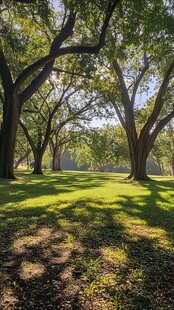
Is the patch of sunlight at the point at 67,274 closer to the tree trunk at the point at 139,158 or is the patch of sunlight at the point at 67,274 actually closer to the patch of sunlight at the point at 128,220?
the patch of sunlight at the point at 128,220

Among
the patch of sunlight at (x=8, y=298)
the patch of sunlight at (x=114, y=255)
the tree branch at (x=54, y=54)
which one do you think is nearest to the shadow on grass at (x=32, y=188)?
the patch of sunlight at (x=114, y=255)

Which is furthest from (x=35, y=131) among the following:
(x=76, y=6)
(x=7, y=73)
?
(x=76, y=6)

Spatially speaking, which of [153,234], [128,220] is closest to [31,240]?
[153,234]

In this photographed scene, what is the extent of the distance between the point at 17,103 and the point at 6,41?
140 inches

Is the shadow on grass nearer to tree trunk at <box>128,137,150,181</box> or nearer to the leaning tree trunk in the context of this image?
the leaning tree trunk

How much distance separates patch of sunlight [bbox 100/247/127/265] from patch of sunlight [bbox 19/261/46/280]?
35.2 inches

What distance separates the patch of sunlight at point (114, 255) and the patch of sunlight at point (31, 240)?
3.40 feet

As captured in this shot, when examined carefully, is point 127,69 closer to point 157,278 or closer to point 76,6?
point 76,6

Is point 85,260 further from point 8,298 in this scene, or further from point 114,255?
point 8,298

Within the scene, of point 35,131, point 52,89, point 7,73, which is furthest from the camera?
point 52,89

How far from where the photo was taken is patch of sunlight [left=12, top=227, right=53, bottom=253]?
4113mm

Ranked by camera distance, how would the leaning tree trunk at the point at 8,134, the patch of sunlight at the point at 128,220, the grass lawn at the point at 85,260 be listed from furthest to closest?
the leaning tree trunk at the point at 8,134, the patch of sunlight at the point at 128,220, the grass lawn at the point at 85,260

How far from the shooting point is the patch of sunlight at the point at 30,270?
3.21 meters

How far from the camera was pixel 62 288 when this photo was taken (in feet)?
9.72
